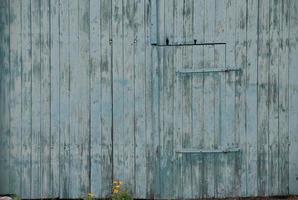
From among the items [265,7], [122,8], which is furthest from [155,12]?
[265,7]

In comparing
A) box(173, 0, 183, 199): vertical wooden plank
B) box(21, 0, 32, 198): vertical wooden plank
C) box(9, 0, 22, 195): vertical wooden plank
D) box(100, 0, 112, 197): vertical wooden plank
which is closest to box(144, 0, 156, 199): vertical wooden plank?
box(173, 0, 183, 199): vertical wooden plank

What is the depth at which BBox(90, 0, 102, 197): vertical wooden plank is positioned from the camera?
700 centimetres

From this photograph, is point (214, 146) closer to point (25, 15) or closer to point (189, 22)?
point (189, 22)

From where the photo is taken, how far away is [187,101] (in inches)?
275

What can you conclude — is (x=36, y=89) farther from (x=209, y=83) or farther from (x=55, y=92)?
(x=209, y=83)

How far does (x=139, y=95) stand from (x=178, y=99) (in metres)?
0.43

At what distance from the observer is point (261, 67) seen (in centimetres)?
698

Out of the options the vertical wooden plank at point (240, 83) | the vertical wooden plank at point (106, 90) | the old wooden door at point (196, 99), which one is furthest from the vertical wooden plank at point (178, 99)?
the vertical wooden plank at point (106, 90)

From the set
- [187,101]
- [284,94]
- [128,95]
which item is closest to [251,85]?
[284,94]

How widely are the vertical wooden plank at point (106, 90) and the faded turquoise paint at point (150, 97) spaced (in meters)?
0.01

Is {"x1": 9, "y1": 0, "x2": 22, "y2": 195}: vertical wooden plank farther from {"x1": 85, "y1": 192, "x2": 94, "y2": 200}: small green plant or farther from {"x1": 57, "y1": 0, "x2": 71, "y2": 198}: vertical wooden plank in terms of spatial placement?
{"x1": 85, "y1": 192, "x2": 94, "y2": 200}: small green plant

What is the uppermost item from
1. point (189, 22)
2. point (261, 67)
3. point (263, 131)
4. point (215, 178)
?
point (189, 22)

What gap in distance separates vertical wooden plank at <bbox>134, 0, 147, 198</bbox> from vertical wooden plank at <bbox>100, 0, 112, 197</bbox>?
281 millimetres

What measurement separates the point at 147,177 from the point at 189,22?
1768 mm
